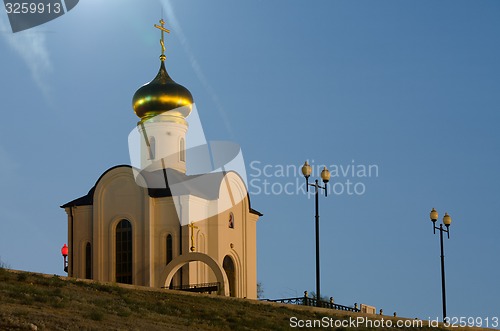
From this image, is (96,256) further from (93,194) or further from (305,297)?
(305,297)

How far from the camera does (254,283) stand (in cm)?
3697

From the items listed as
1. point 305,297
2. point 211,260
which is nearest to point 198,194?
point 211,260

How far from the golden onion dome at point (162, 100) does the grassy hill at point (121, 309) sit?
45.9 feet

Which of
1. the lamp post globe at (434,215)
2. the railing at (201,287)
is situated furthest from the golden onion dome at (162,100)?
the lamp post globe at (434,215)

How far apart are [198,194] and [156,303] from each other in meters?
12.9

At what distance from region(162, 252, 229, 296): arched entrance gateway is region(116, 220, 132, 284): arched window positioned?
2.27 metres

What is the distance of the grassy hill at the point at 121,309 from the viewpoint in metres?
17.6

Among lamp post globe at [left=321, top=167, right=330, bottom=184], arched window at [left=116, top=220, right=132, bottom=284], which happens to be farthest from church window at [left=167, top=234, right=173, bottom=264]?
lamp post globe at [left=321, top=167, right=330, bottom=184]

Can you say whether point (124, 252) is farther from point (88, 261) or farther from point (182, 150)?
point (182, 150)

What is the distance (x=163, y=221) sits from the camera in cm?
3456

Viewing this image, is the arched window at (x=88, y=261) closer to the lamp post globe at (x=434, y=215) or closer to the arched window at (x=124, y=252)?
the arched window at (x=124, y=252)

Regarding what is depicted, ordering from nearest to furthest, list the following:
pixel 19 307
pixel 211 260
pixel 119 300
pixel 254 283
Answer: pixel 19 307
pixel 119 300
pixel 211 260
pixel 254 283

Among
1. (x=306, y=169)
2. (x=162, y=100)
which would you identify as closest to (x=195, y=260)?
(x=306, y=169)

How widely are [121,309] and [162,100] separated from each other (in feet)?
60.0
